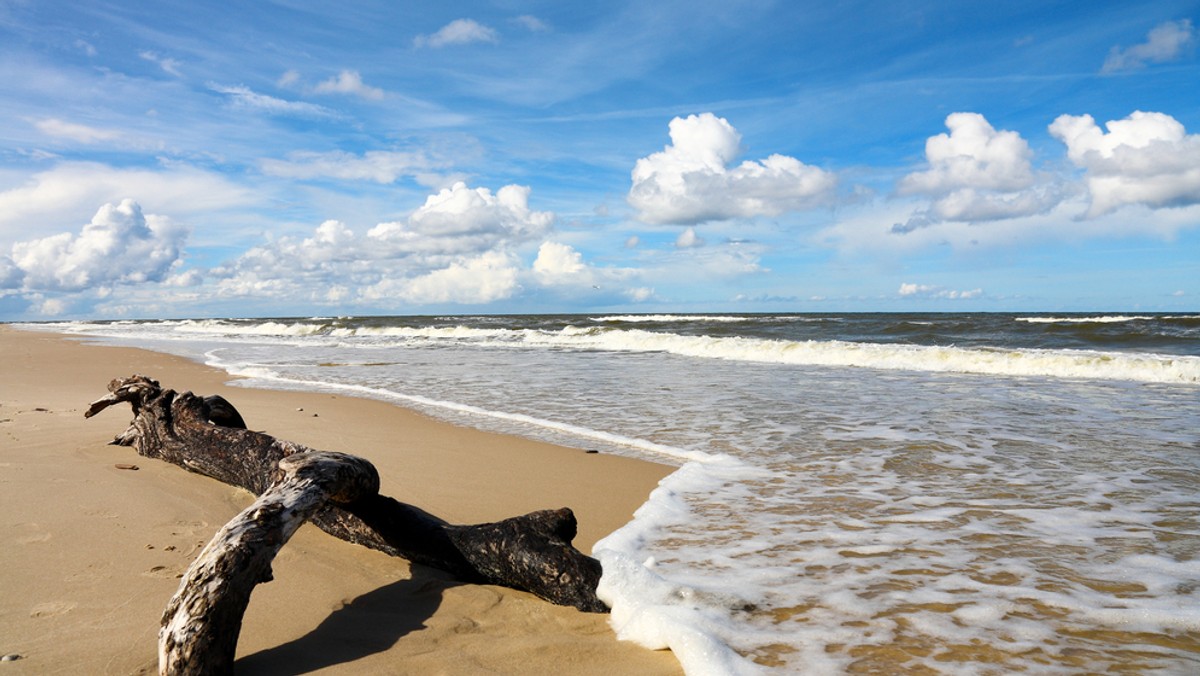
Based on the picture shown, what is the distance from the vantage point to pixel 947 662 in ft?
8.55

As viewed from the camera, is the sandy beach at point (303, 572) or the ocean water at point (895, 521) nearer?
the sandy beach at point (303, 572)

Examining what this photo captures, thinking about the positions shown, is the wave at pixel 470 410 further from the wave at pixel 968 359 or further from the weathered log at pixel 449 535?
the wave at pixel 968 359

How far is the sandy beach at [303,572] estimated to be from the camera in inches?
104

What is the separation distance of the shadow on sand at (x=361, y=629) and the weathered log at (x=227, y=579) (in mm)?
160

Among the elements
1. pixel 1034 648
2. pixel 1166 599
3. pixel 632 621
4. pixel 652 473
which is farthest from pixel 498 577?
pixel 1166 599

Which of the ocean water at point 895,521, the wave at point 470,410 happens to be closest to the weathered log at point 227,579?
the ocean water at point 895,521

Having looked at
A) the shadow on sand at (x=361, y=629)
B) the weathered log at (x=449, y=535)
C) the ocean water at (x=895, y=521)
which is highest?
the weathered log at (x=449, y=535)

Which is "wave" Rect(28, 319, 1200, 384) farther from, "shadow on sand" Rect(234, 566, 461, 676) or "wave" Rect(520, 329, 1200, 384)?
"shadow on sand" Rect(234, 566, 461, 676)

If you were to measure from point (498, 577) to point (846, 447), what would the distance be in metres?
4.31

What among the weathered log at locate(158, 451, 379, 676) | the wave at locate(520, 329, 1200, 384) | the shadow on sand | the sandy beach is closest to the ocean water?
the sandy beach

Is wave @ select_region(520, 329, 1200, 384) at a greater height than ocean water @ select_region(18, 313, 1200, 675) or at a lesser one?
greater

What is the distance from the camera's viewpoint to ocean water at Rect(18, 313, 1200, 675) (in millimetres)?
2779

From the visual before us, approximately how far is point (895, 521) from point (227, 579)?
367cm

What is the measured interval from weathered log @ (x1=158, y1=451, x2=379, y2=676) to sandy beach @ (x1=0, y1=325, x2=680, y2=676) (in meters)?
0.19
